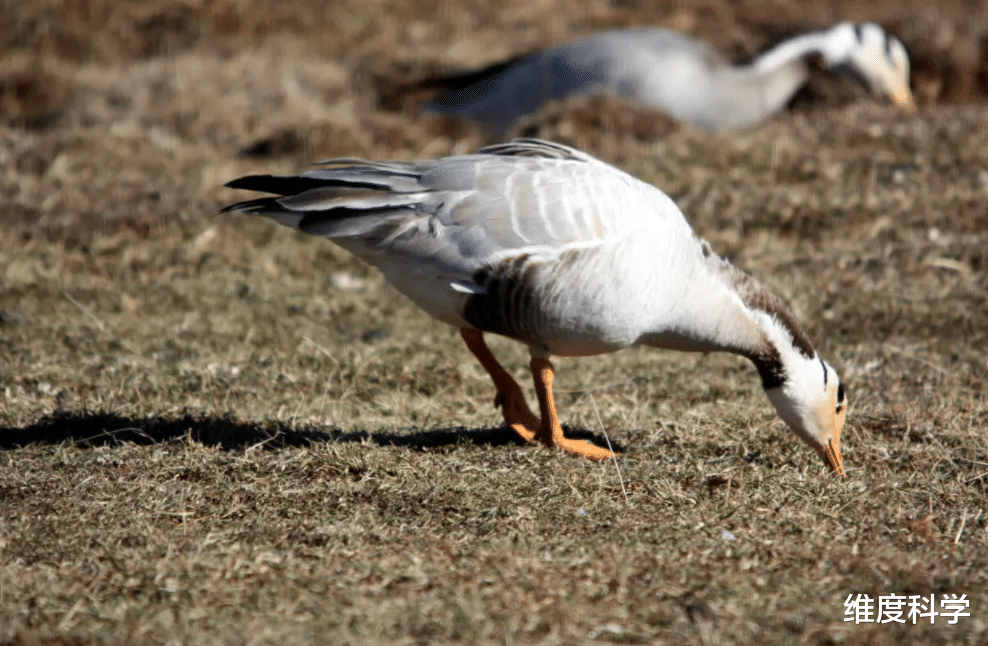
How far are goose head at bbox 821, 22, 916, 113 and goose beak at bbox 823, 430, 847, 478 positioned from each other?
834cm

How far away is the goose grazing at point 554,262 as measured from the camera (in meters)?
4.62

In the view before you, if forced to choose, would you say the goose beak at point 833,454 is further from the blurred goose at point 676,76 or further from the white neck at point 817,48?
the white neck at point 817,48

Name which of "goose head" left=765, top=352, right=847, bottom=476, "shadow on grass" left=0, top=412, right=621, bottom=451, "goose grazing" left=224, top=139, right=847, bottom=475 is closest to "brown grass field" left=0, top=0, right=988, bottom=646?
"shadow on grass" left=0, top=412, right=621, bottom=451

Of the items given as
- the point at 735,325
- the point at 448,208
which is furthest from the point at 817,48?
the point at 448,208

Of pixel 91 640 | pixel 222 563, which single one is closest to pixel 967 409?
pixel 222 563

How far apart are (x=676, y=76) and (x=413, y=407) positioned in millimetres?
7582

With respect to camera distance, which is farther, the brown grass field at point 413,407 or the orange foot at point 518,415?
the orange foot at point 518,415

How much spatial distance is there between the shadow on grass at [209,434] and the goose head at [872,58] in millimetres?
8686

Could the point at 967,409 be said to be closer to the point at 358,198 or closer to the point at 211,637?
the point at 358,198

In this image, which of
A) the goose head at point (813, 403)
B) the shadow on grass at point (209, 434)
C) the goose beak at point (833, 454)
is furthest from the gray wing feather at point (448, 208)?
the goose beak at point (833, 454)

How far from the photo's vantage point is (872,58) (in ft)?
41.3

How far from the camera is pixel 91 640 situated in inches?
128

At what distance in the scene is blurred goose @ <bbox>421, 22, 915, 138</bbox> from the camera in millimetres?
12352

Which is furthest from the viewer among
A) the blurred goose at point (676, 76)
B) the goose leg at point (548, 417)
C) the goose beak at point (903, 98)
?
the blurred goose at point (676, 76)
